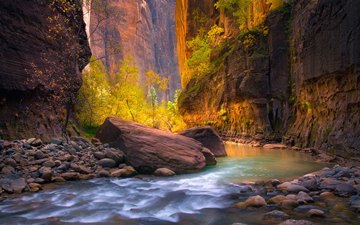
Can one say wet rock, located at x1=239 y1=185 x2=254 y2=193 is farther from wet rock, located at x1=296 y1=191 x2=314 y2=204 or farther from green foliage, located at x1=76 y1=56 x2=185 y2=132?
green foliage, located at x1=76 y1=56 x2=185 y2=132

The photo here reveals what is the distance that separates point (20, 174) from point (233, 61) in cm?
2065

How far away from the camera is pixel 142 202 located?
23.4 ft

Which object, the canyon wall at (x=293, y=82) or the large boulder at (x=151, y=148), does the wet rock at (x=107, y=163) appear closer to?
the large boulder at (x=151, y=148)

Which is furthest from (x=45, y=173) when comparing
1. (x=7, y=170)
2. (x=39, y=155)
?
(x=39, y=155)

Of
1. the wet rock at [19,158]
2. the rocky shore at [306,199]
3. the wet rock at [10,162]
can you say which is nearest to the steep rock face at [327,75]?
the rocky shore at [306,199]

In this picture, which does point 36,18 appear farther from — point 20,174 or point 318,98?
point 318,98

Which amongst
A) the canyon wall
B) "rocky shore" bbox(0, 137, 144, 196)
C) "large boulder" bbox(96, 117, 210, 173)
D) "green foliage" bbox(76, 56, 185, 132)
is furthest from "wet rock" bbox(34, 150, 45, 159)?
the canyon wall

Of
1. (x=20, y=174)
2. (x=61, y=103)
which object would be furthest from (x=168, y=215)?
(x=61, y=103)

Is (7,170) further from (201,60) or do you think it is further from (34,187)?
(201,60)

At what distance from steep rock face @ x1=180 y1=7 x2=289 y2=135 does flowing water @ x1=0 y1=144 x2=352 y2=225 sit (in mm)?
11945

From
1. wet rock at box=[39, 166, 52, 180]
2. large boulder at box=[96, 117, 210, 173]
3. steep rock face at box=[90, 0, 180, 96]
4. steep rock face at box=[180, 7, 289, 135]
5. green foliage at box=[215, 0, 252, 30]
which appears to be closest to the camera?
wet rock at box=[39, 166, 52, 180]

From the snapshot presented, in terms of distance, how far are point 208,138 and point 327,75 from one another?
629cm

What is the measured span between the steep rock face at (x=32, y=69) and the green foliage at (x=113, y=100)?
4.12 meters

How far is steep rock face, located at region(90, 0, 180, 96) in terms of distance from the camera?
7206cm
